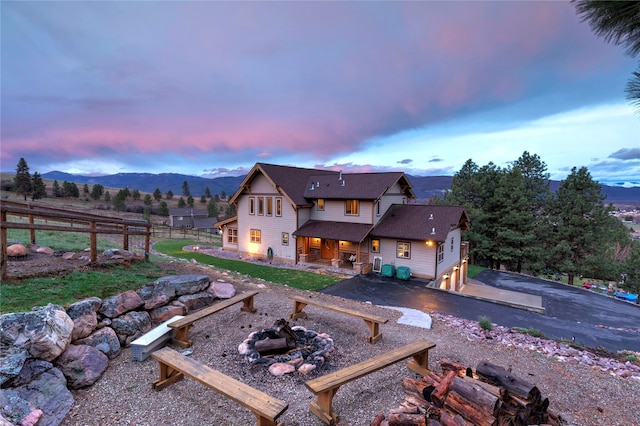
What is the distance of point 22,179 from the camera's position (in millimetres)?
52750

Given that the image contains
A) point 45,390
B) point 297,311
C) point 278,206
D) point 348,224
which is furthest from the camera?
point 278,206

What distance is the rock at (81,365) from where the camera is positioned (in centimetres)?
483

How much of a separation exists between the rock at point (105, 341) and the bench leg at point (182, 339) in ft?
3.53

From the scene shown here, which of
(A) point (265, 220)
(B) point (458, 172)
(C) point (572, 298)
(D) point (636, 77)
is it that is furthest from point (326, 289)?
(B) point (458, 172)

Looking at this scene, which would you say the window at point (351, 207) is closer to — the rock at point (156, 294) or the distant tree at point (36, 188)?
the rock at point (156, 294)

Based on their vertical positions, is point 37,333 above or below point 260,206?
below

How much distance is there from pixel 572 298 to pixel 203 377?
2149 centimetres

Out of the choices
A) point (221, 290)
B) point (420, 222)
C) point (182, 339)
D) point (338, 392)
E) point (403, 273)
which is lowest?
point (403, 273)

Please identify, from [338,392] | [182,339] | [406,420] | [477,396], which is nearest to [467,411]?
[477,396]

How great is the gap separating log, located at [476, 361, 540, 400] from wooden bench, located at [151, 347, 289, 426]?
8.91ft

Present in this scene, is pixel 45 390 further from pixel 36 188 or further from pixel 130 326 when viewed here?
pixel 36 188

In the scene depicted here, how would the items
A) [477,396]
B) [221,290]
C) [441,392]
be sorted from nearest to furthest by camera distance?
[477,396], [441,392], [221,290]

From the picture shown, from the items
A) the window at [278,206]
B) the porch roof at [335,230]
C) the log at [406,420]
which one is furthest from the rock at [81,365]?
the window at [278,206]

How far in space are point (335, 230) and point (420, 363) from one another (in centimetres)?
1437
